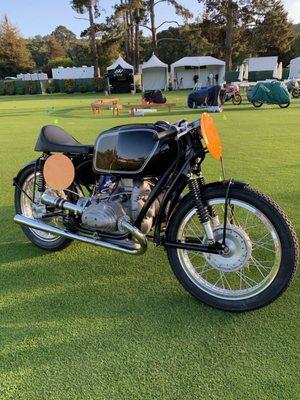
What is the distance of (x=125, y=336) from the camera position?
2.32 meters

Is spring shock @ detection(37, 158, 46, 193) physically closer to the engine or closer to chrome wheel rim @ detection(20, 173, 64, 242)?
chrome wheel rim @ detection(20, 173, 64, 242)

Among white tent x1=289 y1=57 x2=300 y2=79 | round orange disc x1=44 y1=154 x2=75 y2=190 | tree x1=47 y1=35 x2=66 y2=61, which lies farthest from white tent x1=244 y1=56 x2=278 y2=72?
tree x1=47 y1=35 x2=66 y2=61

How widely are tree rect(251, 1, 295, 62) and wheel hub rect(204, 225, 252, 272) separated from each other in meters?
45.8

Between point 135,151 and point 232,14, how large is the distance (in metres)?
43.3

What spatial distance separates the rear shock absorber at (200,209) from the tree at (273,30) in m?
45.7

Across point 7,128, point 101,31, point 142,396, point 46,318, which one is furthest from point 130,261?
point 101,31

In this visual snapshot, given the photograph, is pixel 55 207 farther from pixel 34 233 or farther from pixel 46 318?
pixel 46 318

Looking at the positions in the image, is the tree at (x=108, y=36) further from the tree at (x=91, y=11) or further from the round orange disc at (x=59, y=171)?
the round orange disc at (x=59, y=171)

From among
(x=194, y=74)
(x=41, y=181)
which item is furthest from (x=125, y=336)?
(x=194, y=74)

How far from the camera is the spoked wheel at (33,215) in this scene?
3309mm

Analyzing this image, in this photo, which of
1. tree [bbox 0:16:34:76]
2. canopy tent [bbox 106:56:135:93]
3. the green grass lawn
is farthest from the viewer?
tree [bbox 0:16:34:76]

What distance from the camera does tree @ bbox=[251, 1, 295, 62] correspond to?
41594mm

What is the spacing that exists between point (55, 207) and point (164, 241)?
1064 mm

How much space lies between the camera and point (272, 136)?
29.3 ft
